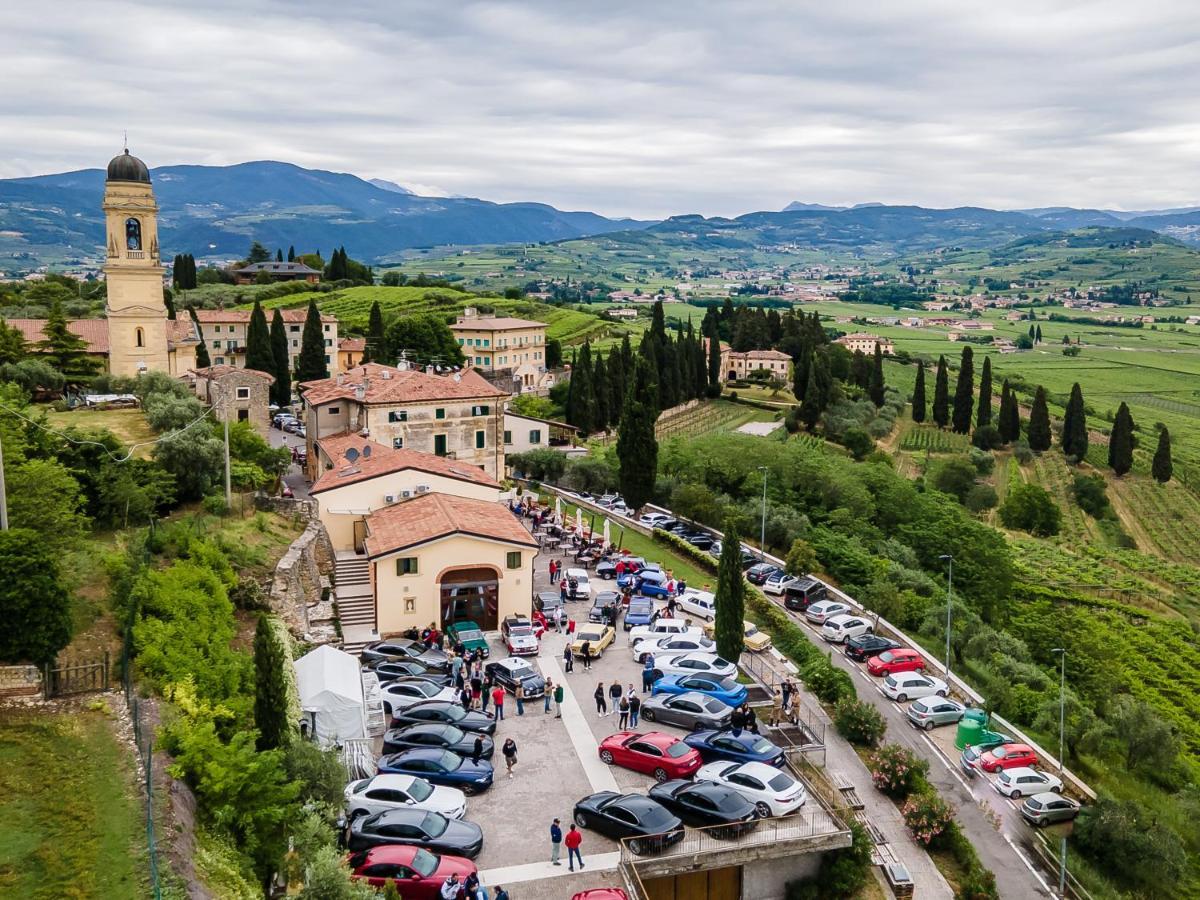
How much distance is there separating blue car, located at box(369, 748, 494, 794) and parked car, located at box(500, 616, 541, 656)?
29.2 feet

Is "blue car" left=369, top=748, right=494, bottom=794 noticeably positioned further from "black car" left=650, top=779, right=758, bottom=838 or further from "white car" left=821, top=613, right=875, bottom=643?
"white car" left=821, top=613, right=875, bottom=643

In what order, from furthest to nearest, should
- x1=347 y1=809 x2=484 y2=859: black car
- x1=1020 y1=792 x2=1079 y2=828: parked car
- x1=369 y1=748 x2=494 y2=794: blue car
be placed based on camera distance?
x1=1020 y1=792 x2=1079 y2=828: parked car, x1=369 y1=748 x2=494 y2=794: blue car, x1=347 y1=809 x2=484 y2=859: black car

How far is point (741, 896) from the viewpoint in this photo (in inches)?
950

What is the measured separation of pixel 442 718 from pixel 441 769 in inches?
123

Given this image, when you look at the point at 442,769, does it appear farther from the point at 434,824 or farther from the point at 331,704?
the point at 331,704

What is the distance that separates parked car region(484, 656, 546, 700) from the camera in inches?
1211

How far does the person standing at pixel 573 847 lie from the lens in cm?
A: 2159

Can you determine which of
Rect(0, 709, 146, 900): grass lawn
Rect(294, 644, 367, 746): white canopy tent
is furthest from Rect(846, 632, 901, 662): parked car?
Rect(0, 709, 146, 900): grass lawn

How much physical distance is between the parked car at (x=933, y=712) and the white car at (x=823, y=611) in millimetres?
7857

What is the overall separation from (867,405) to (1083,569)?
41.2 meters

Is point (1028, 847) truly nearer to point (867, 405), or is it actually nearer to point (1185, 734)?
point (1185, 734)

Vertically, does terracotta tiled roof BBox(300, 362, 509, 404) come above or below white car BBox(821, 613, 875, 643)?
above

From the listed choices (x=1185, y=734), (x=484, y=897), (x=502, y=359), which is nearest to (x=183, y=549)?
(x=484, y=897)

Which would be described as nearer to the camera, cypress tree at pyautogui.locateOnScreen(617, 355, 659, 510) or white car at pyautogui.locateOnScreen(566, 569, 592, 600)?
white car at pyautogui.locateOnScreen(566, 569, 592, 600)
